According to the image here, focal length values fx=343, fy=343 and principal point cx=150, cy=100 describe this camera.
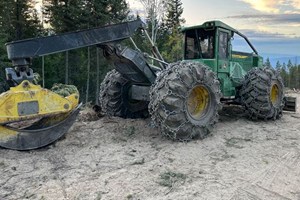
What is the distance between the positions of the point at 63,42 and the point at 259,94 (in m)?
4.66

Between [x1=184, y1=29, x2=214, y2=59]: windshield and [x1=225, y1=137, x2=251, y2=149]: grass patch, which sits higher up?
[x1=184, y1=29, x2=214, y2=59]: windshield

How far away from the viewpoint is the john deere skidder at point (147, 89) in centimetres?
520

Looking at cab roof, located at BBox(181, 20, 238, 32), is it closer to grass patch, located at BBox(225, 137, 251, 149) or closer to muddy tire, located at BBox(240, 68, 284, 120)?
muddy tire, located at BBox(240, 68, 284, 120)

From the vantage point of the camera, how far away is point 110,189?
160 inches

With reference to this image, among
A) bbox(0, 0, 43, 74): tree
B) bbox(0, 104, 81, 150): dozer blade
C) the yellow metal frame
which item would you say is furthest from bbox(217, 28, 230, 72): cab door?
bbox(0, 0, 43, 74): tree

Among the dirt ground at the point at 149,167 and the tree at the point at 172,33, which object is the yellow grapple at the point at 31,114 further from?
the tree at the point at 172,33

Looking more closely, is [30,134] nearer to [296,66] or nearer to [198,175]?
[198,175]

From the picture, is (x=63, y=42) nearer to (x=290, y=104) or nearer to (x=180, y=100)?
(x=180, y=100)

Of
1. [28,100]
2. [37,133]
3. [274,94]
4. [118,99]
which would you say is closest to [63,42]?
[28,100]

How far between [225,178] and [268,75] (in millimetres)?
4326

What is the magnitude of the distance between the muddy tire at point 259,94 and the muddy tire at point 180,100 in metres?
1.89

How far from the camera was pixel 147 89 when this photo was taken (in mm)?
6914

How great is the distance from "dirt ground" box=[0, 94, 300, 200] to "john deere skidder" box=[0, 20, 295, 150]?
1.18ft

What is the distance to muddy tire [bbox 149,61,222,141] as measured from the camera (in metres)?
5.84
